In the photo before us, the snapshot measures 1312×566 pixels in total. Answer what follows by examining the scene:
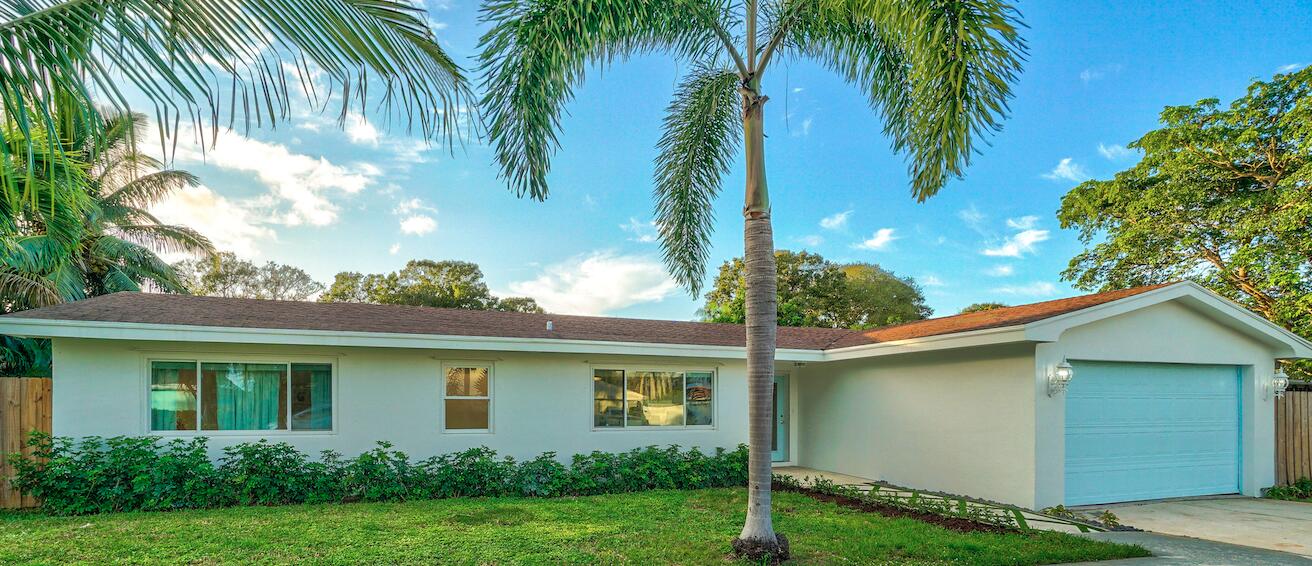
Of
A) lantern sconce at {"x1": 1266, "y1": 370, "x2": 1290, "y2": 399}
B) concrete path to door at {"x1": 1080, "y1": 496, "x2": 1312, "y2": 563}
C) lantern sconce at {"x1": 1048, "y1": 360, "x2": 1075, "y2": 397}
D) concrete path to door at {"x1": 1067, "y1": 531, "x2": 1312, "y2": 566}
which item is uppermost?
lantern sconce at {"x1": 1048, "y1": 360, "x2": 1075, "y2": 397}

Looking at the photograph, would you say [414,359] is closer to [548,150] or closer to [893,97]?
[548,150]

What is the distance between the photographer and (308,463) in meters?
9.52

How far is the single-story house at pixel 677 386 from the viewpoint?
9281mm

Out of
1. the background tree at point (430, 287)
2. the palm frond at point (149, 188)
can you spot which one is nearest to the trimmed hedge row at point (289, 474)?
the palm frond at point (149, 188)

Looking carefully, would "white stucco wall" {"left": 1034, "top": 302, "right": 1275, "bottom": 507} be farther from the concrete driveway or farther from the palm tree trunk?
the palm tree trunk

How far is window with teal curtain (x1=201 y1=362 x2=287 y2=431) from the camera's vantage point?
9.73 metres

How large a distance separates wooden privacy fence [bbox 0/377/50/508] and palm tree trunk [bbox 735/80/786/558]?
28.3 ft

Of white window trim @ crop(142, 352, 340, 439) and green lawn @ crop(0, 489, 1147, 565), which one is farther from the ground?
white window trim @ crop(142, 352, 340, 439)

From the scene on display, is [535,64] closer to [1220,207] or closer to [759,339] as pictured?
[759,339]

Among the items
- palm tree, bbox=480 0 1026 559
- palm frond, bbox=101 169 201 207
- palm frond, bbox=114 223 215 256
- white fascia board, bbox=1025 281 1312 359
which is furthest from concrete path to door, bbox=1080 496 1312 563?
→ palm frond, bbox=101 169 201 207

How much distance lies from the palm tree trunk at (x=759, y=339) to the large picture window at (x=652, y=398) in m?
5.27

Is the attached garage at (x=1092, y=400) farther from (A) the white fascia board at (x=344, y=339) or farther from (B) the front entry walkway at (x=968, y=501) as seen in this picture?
(A) the white fascia board at (x=344, y=339)

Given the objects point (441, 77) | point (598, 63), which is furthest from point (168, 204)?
point (441, 77)

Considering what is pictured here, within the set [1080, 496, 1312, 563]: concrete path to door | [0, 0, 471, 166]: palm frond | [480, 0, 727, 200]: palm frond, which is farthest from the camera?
[1080, 496, 1312, 563]: concrete path to door
